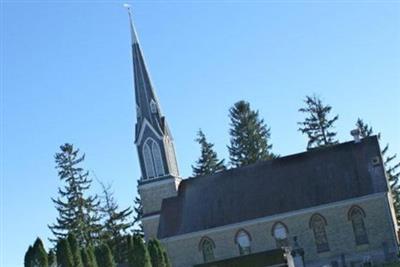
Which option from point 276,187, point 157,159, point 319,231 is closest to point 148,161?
point 157,159

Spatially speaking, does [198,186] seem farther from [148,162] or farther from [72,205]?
[72,205]

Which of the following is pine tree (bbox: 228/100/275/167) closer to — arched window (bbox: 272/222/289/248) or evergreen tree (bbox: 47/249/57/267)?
arched window (bbox: 272/222/289/248)

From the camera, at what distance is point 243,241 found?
5253 centimetres

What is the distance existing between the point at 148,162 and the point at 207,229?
7570 millimetres

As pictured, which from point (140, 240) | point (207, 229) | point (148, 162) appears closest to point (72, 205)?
point (148, 162)

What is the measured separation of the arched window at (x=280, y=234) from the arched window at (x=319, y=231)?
1.92 metres

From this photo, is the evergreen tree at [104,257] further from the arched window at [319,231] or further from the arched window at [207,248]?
the arched window at [319,231]

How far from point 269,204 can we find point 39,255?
80.1 feet

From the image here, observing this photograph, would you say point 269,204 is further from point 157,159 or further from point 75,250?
point 75,250

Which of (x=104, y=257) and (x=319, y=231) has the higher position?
(x=104, y=257)

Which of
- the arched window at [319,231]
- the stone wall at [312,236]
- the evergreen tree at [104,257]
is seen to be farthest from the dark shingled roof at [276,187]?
the evergreen tree at [104,257]

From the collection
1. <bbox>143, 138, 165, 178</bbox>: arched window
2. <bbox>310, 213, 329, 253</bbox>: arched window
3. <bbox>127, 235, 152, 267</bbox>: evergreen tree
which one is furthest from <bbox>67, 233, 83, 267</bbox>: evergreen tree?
<bbox>143, 138, 165, 178</bbox>: arched window

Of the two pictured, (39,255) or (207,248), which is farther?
(207,248)

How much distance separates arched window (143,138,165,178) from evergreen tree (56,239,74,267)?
2356cm
